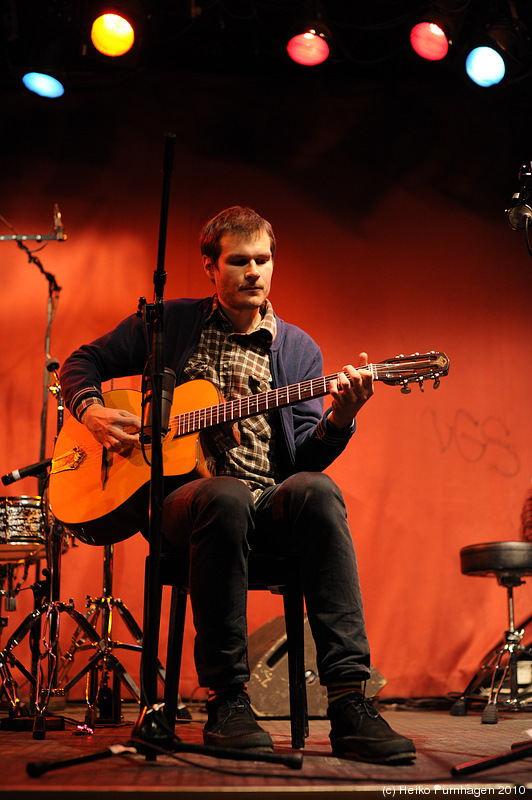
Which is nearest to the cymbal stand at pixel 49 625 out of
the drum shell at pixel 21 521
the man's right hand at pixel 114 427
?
the drum shell at pixel 21 521

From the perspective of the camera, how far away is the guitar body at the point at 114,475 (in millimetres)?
2305

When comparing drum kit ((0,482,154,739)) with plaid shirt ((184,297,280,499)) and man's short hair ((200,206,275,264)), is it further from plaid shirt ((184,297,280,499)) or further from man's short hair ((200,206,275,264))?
man's short hair ((200,206,275,264))

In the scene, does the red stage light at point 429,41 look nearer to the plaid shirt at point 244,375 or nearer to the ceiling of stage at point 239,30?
the ceiling of stage at point 239,30

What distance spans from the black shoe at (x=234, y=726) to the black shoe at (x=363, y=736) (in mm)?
165

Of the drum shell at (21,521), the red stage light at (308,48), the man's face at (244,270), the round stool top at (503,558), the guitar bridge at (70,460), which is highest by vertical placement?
the red stage light at (308,48)

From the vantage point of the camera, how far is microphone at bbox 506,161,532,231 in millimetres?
2162

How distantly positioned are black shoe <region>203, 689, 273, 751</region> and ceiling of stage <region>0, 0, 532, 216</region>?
3.49 metres

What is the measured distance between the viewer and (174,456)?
2324 millimetres

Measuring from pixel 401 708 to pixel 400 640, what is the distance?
14.1 inches

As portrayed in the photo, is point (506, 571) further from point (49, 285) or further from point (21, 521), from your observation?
point (49, 285)

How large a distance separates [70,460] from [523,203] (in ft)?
5.40

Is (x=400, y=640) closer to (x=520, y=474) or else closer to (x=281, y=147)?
(x=520, y=474)

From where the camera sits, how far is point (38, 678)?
2.46 metres

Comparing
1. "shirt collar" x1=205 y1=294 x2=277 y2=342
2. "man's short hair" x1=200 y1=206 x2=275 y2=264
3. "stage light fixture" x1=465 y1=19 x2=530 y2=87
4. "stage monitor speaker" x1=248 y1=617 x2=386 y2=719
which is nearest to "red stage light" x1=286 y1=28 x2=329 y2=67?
"stage light fixture" x1=465 y1=19 x2=530 y2=87
